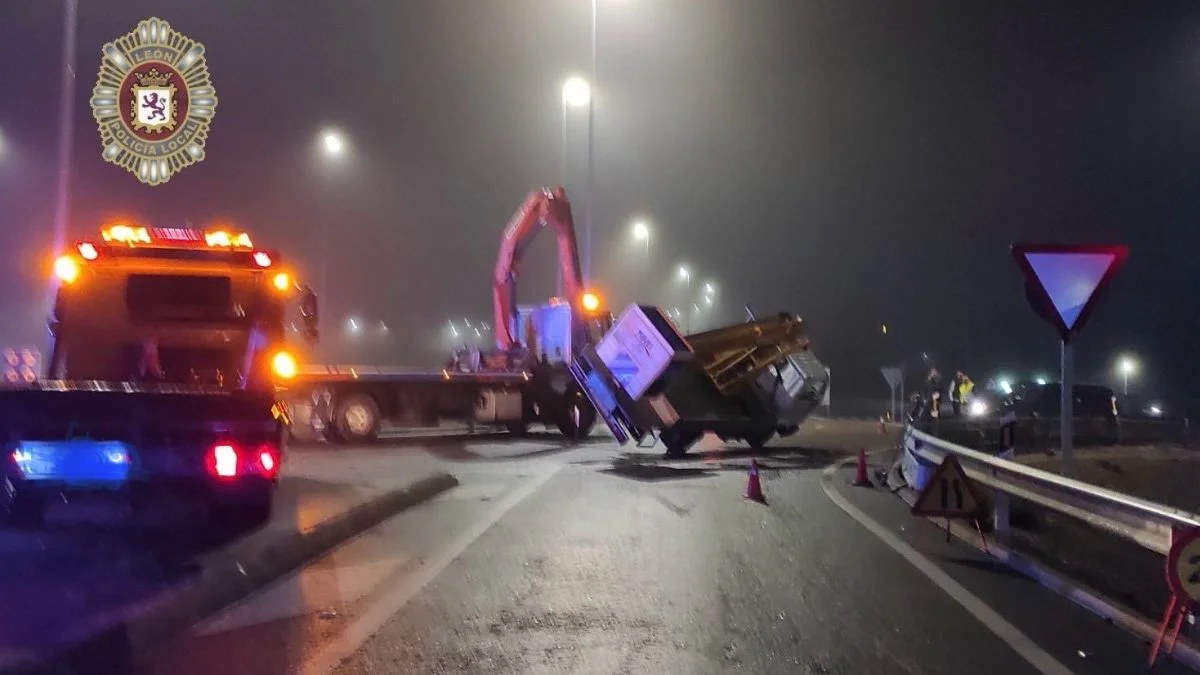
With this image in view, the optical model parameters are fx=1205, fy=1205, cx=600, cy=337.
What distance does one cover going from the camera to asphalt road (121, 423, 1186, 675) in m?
7.11

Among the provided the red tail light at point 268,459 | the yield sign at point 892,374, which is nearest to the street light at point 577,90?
the yield sign at point 892,374

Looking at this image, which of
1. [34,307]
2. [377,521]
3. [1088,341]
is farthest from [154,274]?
[1088,341]

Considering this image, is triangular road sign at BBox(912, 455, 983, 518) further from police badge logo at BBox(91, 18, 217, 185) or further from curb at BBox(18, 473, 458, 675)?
police badge logo at BBox(91, 18, 217, 185)

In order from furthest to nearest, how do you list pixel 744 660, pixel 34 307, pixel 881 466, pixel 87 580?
pixel 34 307 < pixel 881 466 < pixel 87 580 < pixel 744 660

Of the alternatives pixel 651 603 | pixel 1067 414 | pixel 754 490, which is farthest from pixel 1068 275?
pixel 754 490

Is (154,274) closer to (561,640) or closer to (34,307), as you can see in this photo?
(561,640)

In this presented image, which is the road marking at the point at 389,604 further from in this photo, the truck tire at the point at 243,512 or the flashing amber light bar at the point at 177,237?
the flashing amber light bar at the point at 177,237

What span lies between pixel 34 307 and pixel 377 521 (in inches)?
894

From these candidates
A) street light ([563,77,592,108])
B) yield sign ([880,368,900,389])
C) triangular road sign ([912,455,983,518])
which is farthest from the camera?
yield sign ([880,368,900,389])

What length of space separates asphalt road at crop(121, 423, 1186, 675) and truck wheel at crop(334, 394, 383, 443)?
10.9 m

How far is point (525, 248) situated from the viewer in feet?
99.1

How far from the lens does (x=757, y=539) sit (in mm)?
12312

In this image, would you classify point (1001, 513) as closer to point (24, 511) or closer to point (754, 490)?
point (754, 490)

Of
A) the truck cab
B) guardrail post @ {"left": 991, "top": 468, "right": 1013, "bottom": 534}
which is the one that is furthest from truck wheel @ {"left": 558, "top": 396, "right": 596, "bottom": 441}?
guardrail post @ {"left": 991, "top": 468, "right": 1013, "bottom": 534}
